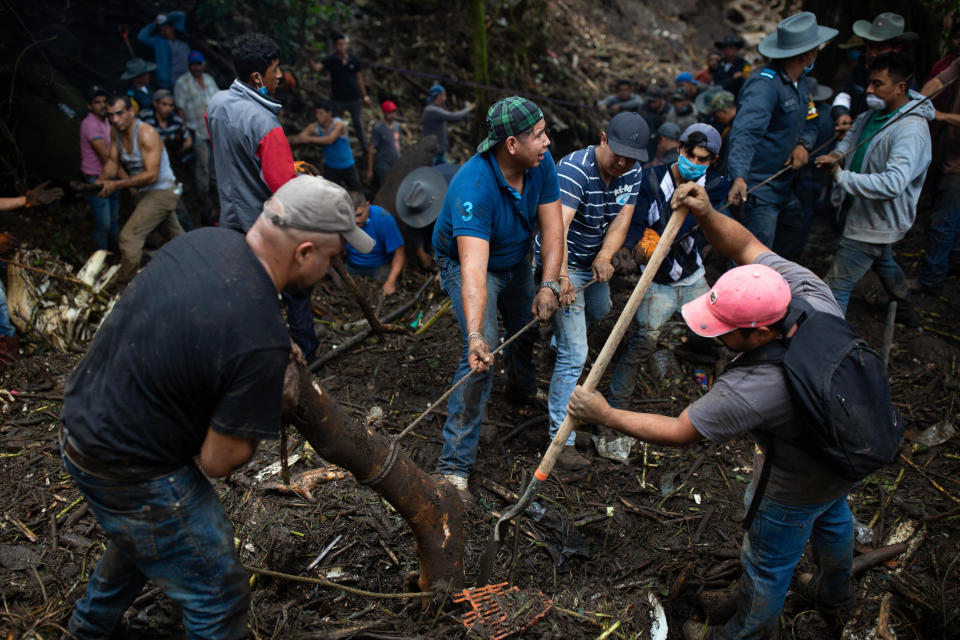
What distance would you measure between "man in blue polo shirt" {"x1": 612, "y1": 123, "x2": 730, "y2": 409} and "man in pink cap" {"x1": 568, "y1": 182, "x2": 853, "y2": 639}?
1.13 meters

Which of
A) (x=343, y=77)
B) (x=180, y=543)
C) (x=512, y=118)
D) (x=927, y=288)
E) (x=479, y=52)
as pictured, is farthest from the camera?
(x=343, y=77)

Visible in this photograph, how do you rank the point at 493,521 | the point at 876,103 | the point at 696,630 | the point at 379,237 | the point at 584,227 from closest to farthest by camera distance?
1. the point at 696,630
2. the point at 493,521
3. the point at 584,227
4. the point at 876,103
5. the point at 379,237

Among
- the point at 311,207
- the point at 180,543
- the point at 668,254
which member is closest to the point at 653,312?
the point at 668,254

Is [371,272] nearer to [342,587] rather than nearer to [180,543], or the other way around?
[342,587]

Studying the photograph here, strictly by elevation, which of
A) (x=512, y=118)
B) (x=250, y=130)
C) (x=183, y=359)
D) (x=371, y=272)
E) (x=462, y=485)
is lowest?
(x=371, y=272)

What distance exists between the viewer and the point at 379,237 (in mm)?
7078

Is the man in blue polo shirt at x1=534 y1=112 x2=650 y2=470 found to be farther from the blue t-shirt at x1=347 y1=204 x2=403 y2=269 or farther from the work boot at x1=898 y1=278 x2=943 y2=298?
the work boot at x1=898 y1=278 x2=943 y2=298

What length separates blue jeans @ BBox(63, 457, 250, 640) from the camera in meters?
2.24

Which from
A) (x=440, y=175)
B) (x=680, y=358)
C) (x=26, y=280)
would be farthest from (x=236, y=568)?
(x=440, y=175)

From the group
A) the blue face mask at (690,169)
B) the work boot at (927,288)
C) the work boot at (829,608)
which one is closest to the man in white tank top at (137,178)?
the blue face mask at (690,169)

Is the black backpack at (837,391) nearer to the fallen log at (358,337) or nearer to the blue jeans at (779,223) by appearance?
the blue jeans at (779,223)

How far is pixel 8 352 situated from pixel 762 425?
5837 millimetres

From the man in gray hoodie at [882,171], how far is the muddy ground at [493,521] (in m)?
1.33

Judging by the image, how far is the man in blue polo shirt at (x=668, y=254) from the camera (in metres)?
4.49
